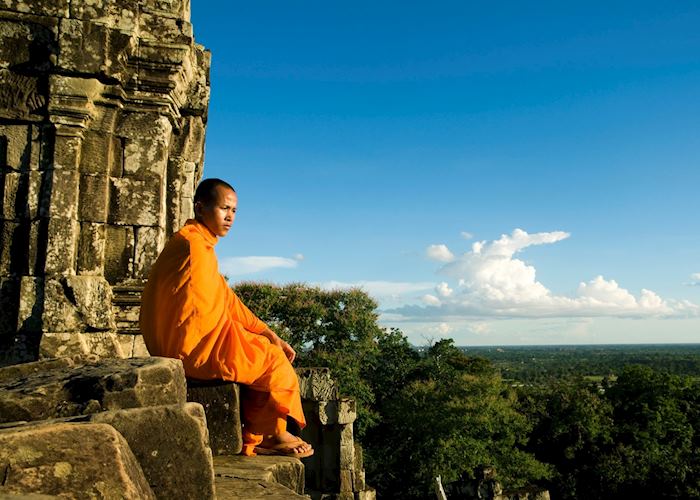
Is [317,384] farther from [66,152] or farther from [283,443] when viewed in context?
[66,152]

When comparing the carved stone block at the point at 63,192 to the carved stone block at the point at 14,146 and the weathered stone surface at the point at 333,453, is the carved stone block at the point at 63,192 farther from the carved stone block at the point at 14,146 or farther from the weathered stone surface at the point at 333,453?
the weathered stone surface at the point at 333,453

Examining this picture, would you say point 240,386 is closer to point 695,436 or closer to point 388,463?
point 388,463

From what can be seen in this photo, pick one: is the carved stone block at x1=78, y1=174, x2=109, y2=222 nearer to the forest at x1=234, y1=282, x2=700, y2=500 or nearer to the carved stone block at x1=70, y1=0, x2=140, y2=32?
the carved stone block at x1=70, y1=0, x2=140, y2=32

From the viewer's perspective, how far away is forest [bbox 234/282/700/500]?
23.5 metres

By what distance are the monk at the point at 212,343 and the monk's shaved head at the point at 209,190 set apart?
22 centimetres

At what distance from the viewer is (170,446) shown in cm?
201

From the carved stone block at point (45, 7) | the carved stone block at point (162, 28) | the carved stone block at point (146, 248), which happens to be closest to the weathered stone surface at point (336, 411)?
the carved stone block at point (146, 248)

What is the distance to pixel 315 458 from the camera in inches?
329

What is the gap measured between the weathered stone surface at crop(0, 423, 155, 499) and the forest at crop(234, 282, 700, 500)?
20981mm

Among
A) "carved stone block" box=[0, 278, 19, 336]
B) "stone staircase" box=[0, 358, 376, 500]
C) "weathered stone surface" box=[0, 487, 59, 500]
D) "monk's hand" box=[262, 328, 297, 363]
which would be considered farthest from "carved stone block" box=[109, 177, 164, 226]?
"weathered stone surface" box=[0, 487, 59, 500]

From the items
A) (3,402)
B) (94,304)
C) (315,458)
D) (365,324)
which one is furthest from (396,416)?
(3,402)

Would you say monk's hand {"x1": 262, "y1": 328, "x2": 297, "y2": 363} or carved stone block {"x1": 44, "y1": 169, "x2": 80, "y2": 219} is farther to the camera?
carved stone block {"x1": 44, "y1": 169, "x2": 80, "y2": 219}

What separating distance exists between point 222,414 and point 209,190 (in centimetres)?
135

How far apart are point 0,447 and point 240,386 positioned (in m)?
1.81
